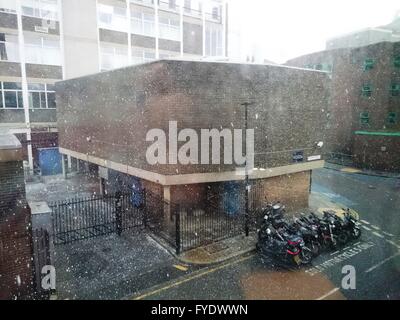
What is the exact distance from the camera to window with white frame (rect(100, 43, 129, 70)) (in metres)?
29.4

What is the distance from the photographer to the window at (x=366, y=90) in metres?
29.4

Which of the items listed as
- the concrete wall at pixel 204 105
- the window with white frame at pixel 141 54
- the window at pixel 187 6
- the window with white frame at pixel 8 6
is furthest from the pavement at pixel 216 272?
the window at pixel 187 6

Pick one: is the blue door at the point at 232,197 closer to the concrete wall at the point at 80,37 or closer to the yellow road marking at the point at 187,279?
the yellow road marking at the point at 187,279

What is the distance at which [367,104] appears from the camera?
97.2 feet

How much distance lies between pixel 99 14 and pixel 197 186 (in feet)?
77.2

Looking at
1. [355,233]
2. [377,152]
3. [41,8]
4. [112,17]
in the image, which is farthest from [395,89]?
[41,8]

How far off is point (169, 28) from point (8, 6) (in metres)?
16.0

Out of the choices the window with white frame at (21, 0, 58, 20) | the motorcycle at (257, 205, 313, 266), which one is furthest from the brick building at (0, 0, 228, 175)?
the motorcycle at (257, 205, 313, 266)

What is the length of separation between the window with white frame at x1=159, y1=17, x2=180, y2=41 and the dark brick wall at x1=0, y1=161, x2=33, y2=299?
2942cm

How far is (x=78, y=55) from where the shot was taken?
27.6m

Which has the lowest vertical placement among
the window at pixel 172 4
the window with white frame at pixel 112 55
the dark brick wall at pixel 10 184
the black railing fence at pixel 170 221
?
the black railing fence at pixel 170 221

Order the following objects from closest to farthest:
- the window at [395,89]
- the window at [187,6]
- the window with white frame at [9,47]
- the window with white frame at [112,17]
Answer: the window with white frame at [9,47], the window at [395,89], the window with white frame at [112,17], the window at [187,6]

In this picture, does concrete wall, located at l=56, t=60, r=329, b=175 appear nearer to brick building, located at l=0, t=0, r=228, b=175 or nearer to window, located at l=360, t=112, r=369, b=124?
brick building, located at l=0, t=0, r=228, b=175

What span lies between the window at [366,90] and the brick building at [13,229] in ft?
103
